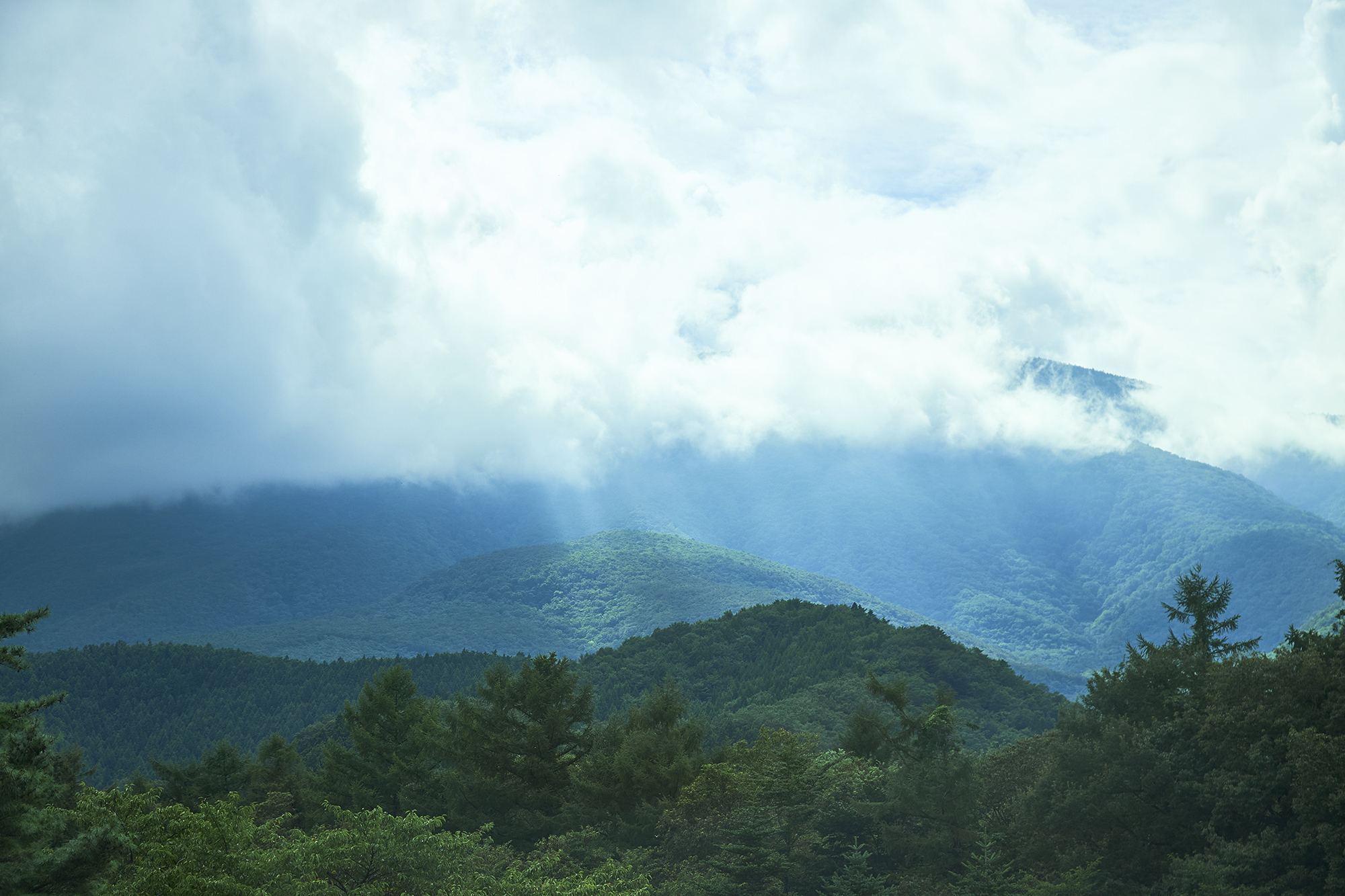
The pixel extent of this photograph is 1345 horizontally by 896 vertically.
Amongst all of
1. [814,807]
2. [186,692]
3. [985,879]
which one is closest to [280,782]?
[814,807]

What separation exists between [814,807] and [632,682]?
3338 inches

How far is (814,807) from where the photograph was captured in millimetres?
34875

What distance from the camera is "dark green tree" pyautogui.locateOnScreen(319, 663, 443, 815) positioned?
4912cm

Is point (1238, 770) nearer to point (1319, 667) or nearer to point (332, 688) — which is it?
point (1319, 667)

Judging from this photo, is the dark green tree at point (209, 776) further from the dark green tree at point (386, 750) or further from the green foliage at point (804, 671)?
the green foliage at point (804, 671)

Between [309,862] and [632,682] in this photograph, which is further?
[632,682]

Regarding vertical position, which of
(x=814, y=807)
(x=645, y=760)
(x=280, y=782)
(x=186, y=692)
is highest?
(x=186, y=692)

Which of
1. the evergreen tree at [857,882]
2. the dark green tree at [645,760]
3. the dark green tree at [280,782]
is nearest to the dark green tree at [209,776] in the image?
the dark green tree at [280,782]

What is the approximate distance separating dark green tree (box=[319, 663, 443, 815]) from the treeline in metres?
0.67

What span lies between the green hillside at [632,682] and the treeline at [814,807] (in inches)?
1197

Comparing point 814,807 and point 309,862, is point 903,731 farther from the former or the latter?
point 309,862

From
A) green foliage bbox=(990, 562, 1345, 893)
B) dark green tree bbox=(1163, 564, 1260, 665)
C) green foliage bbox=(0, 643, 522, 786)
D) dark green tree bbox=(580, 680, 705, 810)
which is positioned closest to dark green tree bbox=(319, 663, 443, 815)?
dark green tree bbox=(580, 680, 705, 810)

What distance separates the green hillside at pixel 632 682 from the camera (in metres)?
94.8

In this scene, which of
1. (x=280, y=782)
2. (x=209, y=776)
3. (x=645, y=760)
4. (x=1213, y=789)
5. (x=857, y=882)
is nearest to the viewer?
(x=1213, y=789)
